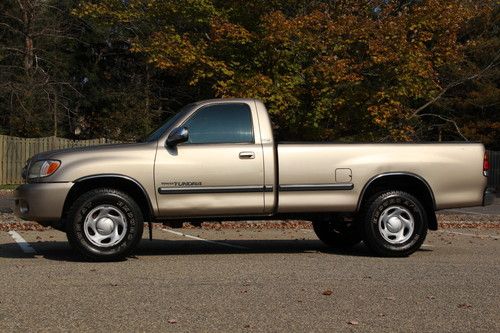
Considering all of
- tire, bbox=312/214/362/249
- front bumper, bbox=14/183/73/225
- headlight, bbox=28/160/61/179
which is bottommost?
tire, bbox=312/214/362/249

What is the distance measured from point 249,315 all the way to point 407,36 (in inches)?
565

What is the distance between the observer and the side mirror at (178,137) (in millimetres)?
9609

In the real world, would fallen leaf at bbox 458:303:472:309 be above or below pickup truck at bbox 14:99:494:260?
below

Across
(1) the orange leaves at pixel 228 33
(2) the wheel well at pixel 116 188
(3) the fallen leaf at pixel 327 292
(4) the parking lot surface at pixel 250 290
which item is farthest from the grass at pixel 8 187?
(3) the fallen leaf at pixel 327 292

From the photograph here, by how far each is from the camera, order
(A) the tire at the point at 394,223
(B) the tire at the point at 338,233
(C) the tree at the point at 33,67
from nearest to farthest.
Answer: (A) the tire at the point at 394,223
(B) the tire at the point at 338,233
(C) the tree at the point at 33,67

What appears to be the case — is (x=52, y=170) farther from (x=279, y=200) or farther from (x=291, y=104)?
(x=291, y=104)

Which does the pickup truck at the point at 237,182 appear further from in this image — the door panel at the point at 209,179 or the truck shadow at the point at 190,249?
the truck shadow at the point at 190,249

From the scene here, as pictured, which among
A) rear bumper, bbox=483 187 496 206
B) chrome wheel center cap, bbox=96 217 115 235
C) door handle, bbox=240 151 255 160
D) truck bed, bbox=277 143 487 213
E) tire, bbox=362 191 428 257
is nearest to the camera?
chrome wheel center cap, bbox=96 217 115 235

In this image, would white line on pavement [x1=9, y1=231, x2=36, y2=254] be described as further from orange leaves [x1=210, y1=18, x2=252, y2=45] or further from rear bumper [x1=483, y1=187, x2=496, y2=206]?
orange leaves [x1=210, y1=18, x2=252, y2=45]

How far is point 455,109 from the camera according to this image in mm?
37594

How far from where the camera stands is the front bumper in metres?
9.43

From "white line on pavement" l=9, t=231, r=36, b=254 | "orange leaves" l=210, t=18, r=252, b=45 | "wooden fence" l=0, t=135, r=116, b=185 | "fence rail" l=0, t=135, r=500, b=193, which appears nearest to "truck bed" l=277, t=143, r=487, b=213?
"white line on pavement" l=9, t=231, r=36, b=254

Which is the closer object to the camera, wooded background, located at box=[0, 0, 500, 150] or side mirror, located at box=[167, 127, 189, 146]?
side mirror, located at box=[167, 127, 189, 146]

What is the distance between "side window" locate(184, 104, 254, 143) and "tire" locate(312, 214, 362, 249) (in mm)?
1888
